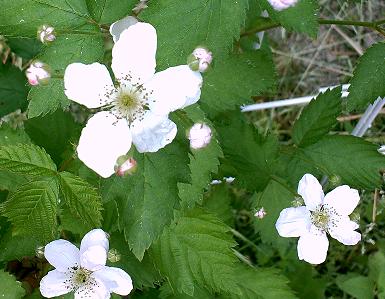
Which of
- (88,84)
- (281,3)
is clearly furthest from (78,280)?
(281,3)

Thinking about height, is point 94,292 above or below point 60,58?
below

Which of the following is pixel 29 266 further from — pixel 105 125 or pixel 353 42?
pixel 353 42

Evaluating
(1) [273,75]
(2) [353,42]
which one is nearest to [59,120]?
(1) [273,75]

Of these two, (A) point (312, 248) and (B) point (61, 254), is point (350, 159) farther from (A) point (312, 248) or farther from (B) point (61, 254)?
(B) point (61, 254)

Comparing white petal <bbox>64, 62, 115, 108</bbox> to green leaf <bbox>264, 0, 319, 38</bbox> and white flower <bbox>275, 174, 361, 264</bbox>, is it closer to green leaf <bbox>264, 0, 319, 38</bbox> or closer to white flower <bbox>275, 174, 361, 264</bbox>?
green leaf <bbox>264, 0, 319, 38</bbox>

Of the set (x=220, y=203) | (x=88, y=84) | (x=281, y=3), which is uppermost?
(x=281, y=3)

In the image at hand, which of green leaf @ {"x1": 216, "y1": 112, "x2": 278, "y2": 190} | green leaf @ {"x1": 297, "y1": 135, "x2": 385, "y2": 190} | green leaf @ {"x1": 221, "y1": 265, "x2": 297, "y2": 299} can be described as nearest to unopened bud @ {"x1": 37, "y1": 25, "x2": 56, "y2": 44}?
green leaf @ {"x1": 216, "y1": 112, "x2": 278, "y2": 190}

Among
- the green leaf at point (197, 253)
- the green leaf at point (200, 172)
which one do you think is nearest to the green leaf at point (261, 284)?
the green leaf at point (197, 253)
